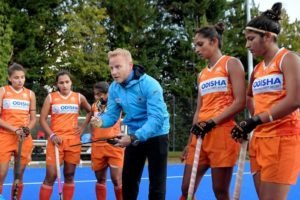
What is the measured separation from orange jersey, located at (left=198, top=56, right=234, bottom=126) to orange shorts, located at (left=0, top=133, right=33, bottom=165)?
10.3 feet

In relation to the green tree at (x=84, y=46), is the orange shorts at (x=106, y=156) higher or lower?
lower

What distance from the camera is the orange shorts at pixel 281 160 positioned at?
390 centimetres

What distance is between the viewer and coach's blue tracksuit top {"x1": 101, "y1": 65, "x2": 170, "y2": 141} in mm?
4922

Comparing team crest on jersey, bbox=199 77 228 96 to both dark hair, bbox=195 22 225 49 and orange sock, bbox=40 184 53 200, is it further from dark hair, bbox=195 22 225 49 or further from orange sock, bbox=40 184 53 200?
orange sock, bbox=40 184 53 200

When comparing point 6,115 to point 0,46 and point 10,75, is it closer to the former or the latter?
point 10,75

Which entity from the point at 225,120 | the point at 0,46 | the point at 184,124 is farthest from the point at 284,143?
the point at 0,46

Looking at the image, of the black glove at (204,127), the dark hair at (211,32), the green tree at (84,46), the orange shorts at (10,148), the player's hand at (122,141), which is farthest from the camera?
the green tree at (84,46)

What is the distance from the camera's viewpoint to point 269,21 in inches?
164

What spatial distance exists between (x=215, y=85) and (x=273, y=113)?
1254mm

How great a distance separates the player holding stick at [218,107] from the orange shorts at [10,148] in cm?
301

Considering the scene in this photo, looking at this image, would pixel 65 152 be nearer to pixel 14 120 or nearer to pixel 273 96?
pixel 14 120

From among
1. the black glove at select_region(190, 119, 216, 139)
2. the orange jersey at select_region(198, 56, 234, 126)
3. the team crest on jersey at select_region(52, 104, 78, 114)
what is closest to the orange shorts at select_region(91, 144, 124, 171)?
the team crest on jersey at select_region(52, 104, 78, 114)

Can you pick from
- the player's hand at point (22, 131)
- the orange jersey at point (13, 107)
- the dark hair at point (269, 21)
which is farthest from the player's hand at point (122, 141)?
the orange jersey at point (13, 107)

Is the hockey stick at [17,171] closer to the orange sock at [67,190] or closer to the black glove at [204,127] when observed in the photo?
the orange sock at [67,190]
